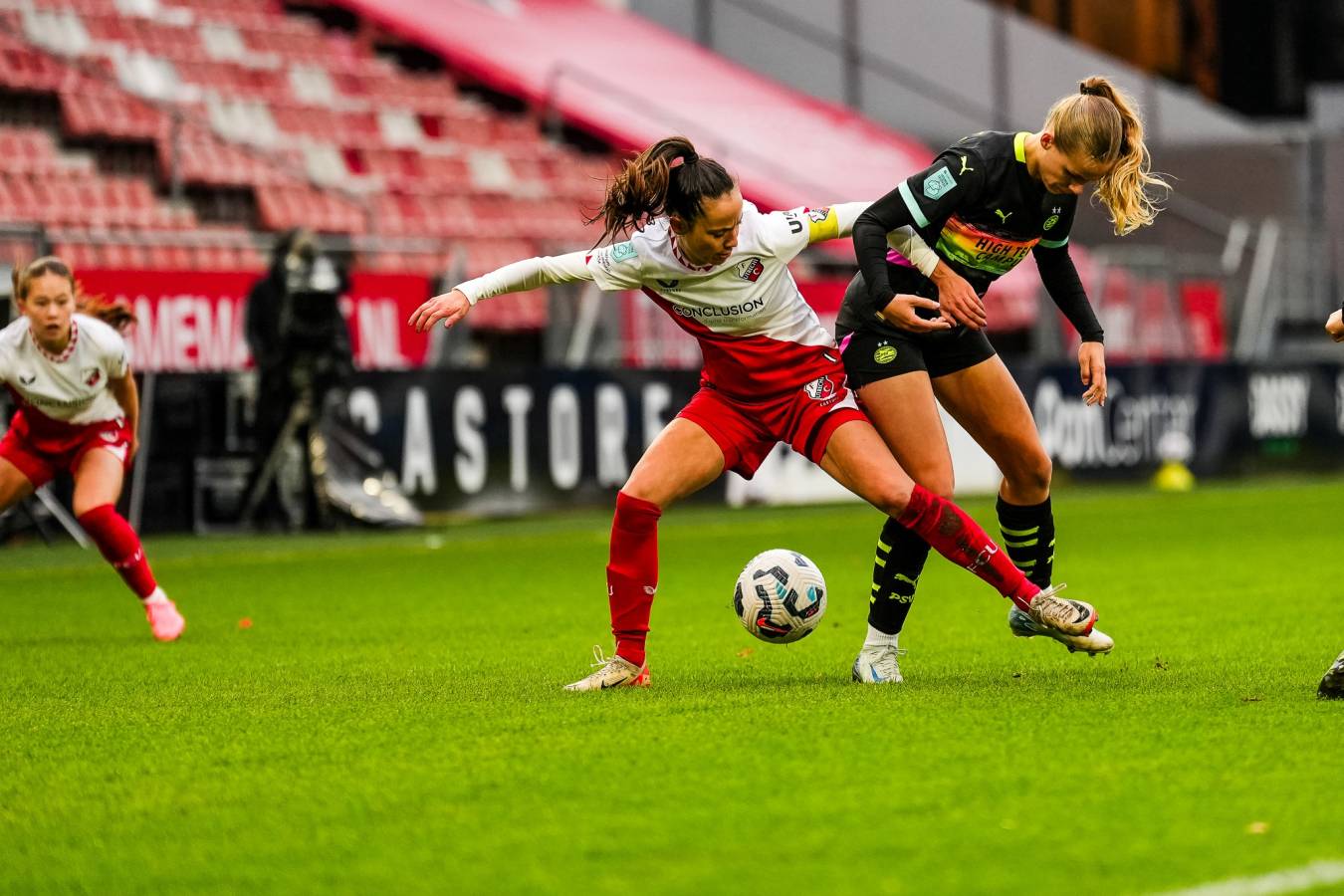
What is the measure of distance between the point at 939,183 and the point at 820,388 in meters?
0.78

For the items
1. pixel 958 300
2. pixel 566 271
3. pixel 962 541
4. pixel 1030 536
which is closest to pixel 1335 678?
pixel 962 541

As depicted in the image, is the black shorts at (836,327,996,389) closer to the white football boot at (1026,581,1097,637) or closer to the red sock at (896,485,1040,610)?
the red sock at (896,485,1040,610)

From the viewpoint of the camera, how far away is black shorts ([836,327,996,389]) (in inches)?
262

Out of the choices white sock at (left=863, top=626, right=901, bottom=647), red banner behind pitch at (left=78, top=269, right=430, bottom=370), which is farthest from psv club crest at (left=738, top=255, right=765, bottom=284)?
red banner behind pitch at (left=78, top=269, right=430, bottom=370)

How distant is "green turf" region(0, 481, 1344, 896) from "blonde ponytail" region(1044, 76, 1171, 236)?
154 centimetres

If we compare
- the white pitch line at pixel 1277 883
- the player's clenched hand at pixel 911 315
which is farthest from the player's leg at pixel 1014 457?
the white pitch line at pixel 1277 883

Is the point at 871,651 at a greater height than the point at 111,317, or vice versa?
the point at 111,317

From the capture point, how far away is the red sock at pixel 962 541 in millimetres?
6445

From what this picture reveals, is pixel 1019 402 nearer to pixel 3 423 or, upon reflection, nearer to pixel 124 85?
pixel 3 423

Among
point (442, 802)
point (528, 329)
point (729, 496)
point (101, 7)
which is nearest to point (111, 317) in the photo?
point (442, 802)

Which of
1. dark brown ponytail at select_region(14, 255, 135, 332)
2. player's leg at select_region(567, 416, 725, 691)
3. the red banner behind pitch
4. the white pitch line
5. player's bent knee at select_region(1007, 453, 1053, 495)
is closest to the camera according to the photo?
the white pitch line

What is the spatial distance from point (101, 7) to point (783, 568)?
55.5 ft

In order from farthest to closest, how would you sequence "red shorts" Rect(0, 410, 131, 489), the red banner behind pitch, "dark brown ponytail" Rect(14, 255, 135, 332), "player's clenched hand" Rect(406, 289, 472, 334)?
the red banner behind pitch → "red shorts" Rect(0, 410, 131, 489) → "dark brown ponytail" Rect(14, 255, 135, 332) → "player's clenched hand" Rect(406, 289, 472, 334)

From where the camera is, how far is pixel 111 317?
9367 mm
